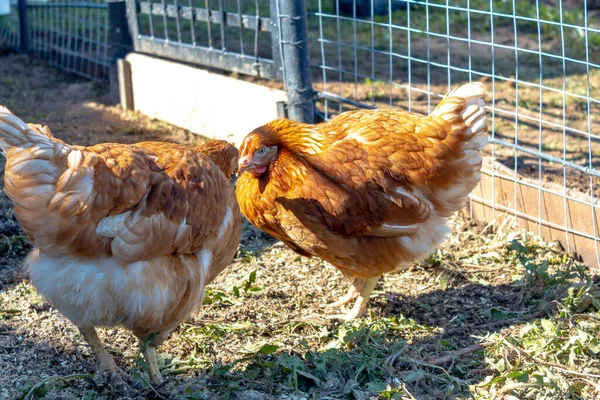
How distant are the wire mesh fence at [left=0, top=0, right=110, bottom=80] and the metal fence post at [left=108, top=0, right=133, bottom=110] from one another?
391 mm

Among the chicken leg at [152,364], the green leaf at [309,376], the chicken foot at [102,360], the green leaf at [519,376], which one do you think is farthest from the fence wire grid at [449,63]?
the chicken foot at [102,360]

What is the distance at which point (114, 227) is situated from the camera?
2.47 metres

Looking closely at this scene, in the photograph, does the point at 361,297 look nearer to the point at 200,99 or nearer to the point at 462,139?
the point at 462,139

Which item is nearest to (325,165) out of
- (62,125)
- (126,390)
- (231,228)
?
(231,228)

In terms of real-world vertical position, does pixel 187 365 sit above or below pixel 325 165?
below

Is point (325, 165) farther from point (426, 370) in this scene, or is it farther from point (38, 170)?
point (38, 170)

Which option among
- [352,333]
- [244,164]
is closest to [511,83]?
[244,164]

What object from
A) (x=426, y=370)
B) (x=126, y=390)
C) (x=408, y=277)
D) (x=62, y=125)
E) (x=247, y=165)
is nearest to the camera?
(x=126, y=390)

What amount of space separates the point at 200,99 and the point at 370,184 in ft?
9.16

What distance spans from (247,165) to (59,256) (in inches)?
44.0

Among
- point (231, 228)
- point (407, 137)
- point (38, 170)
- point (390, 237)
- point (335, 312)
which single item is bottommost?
point (335, 312)

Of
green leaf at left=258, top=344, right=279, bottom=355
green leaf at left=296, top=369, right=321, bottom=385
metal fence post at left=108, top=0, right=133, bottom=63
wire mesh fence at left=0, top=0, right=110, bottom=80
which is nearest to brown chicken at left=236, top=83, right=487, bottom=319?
green leaf at left=258, top=344, right=279, bottom=355

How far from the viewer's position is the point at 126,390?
110 inches

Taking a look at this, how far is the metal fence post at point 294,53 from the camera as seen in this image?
486cm
